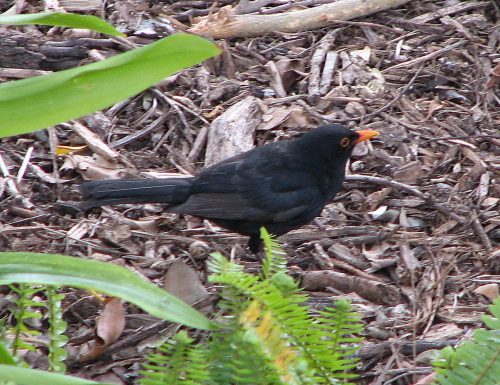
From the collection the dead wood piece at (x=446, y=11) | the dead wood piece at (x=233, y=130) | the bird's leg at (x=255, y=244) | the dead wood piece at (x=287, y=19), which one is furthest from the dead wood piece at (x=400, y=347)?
the dead wood piece at (x=446, y=11)

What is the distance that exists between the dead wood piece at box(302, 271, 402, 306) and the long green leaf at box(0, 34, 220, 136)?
1.93 m

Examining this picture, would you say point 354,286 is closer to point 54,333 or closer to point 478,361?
point 54,333

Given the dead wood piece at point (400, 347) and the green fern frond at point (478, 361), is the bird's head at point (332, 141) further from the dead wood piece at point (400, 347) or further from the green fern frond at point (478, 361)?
the green fern frond at point (478, 361)

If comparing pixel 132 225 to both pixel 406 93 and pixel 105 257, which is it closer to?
pixel 105 257

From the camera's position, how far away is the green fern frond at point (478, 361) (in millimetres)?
2793

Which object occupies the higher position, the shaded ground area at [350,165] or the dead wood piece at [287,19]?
the dead wood piece at [287,19]

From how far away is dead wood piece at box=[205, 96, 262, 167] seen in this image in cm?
621

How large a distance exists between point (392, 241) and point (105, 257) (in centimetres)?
166

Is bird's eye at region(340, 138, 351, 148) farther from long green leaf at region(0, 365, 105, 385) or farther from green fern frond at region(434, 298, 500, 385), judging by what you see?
long green leaf at region(0, 365, 105, 385)

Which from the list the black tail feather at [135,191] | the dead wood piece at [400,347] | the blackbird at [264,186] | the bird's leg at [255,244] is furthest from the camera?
the bird's leg at [255,244]

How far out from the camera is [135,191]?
555 centimetres

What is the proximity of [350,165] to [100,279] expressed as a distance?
3.39m

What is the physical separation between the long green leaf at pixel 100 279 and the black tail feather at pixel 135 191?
198 centimetres

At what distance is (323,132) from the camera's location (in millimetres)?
6016
